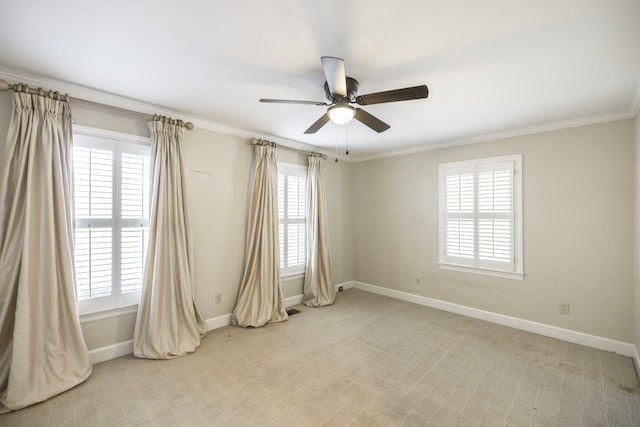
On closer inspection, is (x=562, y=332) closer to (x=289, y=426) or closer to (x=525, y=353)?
(x=525, y=353)

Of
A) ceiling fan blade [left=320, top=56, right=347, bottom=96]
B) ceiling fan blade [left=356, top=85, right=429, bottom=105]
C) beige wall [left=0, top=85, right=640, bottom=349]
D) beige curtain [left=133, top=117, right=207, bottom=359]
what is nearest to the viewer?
ceiling fan blade [left=320, top=56, right=347, bottom=96]

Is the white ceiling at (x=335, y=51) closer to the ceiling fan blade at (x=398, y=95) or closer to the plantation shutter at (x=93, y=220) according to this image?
the ceiling fan blade at (x=398, y=95)

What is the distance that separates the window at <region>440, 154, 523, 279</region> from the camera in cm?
356

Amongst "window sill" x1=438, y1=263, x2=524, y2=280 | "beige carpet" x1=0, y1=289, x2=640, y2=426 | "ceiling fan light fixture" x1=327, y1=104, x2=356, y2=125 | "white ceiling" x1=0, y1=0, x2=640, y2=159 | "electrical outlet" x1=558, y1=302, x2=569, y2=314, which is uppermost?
"white ceiling" x1=0, y1=0, x2=640, y2=159

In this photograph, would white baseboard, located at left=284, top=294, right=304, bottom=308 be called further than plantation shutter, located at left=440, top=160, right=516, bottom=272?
Yes

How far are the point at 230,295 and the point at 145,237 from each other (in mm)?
1274

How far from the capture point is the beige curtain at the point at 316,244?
441cm

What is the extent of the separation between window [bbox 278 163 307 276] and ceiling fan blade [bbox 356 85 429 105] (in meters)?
2.34

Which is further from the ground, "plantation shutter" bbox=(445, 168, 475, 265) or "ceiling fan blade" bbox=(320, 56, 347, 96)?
"ceiling fan blade" bbox=(320, 56, 347, 96)

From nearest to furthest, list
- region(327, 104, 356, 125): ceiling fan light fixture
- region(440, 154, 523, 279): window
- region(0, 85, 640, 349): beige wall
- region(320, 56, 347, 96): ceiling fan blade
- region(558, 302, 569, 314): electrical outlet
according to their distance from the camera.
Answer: region(320, 56, 347, 96): ceiling fan blade → region(327, 104, 356, 125): ceiling fan light fixture → region(0, 85, 640, 349): beige wall → region(558, 302, 569, 314): electrical outlet → region(440, 154, 523, 279): window

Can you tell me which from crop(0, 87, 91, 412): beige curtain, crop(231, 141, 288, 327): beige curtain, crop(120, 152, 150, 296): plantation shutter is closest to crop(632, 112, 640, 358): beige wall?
crop(231, 141, 288, 327): beige curtain

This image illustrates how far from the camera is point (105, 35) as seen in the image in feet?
5.74

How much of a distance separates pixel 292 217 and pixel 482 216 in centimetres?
271

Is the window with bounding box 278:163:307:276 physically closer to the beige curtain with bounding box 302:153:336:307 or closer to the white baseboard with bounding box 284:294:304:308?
the beige curtain with bounding box 302:153:336:307
